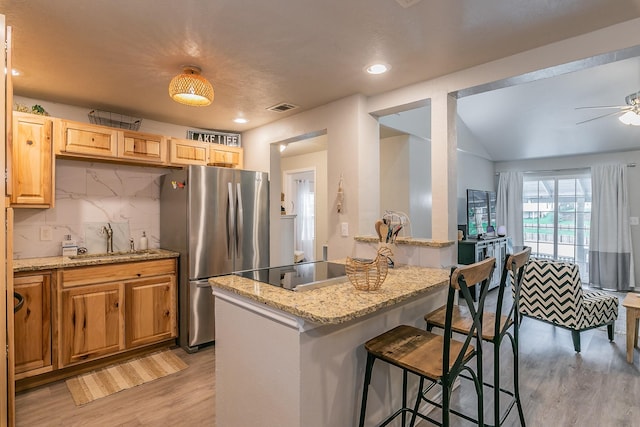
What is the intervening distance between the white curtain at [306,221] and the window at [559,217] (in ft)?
13.6

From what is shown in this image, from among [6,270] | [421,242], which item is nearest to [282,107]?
[421,242]

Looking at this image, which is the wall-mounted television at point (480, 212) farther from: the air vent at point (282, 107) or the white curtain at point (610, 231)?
the air vent at point (282, 107)

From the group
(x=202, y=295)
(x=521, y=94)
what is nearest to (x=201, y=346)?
(x=202, y=295)

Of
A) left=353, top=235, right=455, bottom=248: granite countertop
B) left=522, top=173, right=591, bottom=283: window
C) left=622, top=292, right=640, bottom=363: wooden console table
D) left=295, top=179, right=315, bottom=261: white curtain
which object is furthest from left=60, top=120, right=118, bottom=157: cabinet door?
left=522, top=173, right=591, bottom=283: window

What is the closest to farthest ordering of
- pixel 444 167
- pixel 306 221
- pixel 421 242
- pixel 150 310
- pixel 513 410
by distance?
pixel 513 410 < pixel 421 242 < pixel 444 167 < pixel 150 310 < pixel 306 221

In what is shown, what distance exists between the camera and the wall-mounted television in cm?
573

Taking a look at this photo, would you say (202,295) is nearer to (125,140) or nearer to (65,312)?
Answer: (65,312)

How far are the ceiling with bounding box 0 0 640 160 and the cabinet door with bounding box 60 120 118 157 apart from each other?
27 cm

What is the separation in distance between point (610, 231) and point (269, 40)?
20.7 feet

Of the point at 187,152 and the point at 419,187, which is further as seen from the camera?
the point at 419,187

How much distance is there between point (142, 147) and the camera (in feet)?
10.8

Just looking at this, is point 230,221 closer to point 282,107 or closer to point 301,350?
point 282,107

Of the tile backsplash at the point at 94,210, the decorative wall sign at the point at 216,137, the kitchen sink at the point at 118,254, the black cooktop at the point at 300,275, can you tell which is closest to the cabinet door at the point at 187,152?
the decorative wall sign at the point at 216,137

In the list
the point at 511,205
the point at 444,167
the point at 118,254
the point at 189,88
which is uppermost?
the point at 189,88
